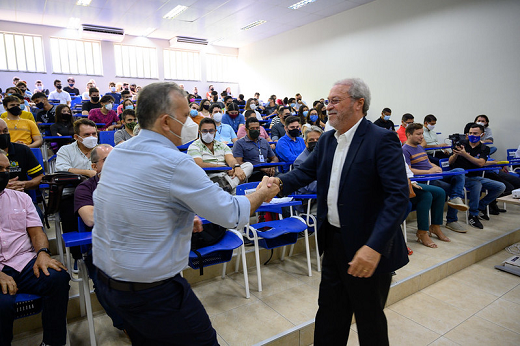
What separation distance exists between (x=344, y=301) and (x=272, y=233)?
111cm

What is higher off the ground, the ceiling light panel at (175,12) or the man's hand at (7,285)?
the ceiling light panel at (175,12)

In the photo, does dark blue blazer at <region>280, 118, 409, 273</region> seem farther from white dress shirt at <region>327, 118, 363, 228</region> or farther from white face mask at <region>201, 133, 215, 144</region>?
white face mask at <region>201, 133, 215, 144</region>

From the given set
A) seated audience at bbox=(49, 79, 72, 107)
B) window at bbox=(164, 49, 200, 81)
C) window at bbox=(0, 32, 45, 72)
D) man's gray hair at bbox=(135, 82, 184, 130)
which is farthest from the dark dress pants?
window at bbox=(164, 49, 200, 81)

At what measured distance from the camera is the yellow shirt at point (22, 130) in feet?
14.5

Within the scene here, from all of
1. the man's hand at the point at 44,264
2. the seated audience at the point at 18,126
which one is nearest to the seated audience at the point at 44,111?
A: the seated audience at the point at 18,126

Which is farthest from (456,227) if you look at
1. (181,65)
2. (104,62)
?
(181,65)

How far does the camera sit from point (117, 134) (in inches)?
182

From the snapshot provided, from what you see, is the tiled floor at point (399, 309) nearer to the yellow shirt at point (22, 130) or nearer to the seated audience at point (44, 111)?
the yellow shirt at point (22, 130)

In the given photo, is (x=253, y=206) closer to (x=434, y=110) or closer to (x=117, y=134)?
(x=117, y=134)

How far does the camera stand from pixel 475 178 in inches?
183

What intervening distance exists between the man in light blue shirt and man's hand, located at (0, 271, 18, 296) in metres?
0.93

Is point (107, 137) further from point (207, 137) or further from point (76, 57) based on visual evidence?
point (76, 57)

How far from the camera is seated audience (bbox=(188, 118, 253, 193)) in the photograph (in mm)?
3621

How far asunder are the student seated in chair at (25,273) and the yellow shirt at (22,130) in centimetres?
293
